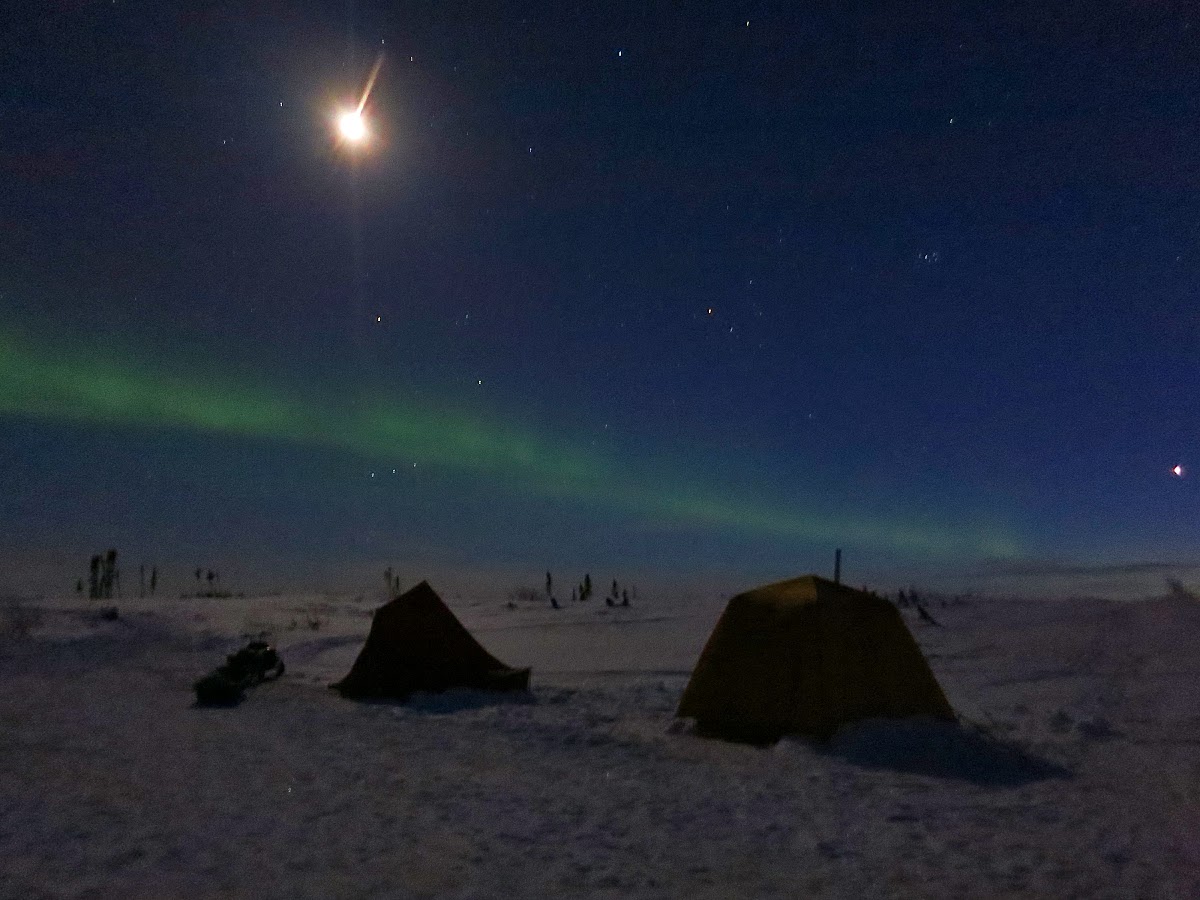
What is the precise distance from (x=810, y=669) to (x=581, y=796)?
402cm

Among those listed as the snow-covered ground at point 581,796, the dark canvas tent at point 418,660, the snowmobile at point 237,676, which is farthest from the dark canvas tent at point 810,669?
the snowmobile at point 237,676

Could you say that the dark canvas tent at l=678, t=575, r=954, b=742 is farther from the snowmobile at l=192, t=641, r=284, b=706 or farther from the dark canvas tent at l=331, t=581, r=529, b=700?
the snowmobile at l=192, t=641, r=284, b=706

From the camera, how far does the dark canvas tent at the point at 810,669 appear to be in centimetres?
1198

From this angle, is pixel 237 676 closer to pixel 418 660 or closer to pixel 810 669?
pixel 418 660

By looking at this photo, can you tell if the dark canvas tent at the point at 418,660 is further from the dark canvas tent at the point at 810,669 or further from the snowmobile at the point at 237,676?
the dark canvas tent at the point at 810,669

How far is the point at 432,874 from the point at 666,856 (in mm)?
1741

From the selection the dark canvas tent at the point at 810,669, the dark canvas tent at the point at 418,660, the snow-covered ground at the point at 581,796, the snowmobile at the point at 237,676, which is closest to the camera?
the snow-covered ground at the point at 581,796

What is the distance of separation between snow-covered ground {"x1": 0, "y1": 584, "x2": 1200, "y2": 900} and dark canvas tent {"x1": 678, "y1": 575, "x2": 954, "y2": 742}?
475 millimetres

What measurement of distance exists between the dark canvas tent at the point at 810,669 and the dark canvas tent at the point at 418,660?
5.25 m

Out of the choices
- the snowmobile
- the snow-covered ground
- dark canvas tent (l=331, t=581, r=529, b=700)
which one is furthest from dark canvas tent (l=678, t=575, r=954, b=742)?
the snowmobile

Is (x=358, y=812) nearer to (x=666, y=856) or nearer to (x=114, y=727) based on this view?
(x=666, y=856)

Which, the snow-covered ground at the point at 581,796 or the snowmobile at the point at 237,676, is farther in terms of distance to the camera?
the snowmobile at the point at 237,676

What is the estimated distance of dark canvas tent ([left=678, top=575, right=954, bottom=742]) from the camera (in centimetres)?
1198

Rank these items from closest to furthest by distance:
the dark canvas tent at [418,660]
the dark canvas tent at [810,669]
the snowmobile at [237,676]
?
the dark canvas tent at [810,669] < the snowmobile at [237,676] < the dark canvas tent at [418,660]
